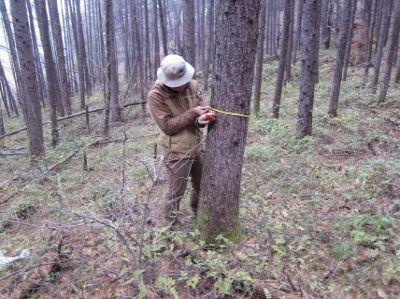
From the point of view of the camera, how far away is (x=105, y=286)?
130 inches

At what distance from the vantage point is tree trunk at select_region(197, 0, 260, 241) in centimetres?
304

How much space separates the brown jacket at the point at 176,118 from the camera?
145 inches

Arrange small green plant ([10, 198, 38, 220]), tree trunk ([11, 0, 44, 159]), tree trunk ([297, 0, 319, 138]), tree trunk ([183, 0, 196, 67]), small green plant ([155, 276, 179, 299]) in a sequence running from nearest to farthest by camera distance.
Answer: small green plant ([155, 276, 179, 299]), small green plant ([10, 198, 38, 220]), tree trunk ([297, 0, 319, 138]), tree trunk ([11, 0, 44, 159]), tree trunk ([183, 0, 196, 67])

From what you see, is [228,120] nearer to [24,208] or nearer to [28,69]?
[24,208]

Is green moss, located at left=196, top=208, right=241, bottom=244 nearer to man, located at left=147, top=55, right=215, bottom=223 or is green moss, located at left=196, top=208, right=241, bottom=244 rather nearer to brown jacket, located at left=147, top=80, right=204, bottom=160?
man, located at left=147, top=55, right=215, bottom=223

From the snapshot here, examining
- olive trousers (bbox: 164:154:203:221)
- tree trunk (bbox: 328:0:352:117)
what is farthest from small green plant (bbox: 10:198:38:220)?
tree trunk (bbox: 328:0:352:117)

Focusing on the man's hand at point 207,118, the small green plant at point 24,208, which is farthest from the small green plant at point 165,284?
the small green plant at point 24,208

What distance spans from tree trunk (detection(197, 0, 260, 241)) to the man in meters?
0.30

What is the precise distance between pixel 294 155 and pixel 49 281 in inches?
199

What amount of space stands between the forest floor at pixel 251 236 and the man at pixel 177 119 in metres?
0.30

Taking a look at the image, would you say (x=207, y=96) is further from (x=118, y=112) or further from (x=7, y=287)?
(x=7, y=287)

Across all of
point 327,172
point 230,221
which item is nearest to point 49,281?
point 230,221

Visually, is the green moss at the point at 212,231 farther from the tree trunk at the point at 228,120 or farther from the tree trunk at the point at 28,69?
the tree trunk at the point at 28,69

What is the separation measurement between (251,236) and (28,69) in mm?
8104
